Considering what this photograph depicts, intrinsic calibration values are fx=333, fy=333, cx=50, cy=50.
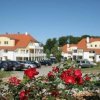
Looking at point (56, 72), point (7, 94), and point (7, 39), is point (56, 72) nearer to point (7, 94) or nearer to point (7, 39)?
point (7, 94)

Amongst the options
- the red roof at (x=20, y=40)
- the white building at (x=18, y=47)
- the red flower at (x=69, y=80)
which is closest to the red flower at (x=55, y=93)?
the red flower at (x=69, y=80)

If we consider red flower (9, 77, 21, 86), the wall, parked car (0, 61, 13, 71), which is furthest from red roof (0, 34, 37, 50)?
red flower (9, 77, 21, 86)

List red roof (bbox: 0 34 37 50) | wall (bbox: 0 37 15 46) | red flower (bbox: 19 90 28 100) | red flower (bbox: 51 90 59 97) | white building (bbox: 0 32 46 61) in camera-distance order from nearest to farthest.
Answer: red flower (bbox: 19 90 28 100) → red flower (bbox: 51 90 59 97) → white building (bbox: 0 32 46 61) → red roof (bbox: 0 34 37 50) → wall (bbox: 0 37 15 46)

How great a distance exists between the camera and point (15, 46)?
95562 millimetres

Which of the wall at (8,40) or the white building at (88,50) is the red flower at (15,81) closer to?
the wall at (8,40)

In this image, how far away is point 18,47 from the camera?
311 ft

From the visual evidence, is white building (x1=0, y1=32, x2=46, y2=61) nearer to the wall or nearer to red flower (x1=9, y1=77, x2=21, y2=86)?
the wall

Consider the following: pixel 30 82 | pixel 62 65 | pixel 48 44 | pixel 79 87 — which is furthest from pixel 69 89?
pixel 48 44

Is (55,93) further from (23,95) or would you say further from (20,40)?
(20,40)

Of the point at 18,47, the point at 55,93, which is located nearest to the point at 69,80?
the point at 55,93

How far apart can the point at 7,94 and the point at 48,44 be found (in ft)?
463

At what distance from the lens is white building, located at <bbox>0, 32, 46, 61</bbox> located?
92812mm

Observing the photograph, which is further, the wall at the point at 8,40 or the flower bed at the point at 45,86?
the wall at the point at 8,40

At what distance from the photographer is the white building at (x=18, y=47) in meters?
92.8
